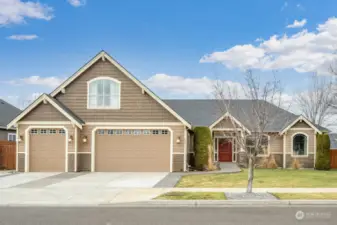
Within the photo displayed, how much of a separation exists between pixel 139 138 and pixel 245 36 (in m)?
9.95

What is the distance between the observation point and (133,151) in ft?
81.1

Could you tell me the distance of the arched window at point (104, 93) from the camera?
81.5ft

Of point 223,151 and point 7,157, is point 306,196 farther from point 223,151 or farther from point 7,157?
point 7,157

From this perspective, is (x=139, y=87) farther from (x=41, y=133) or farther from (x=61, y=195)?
(x=61, y=195)

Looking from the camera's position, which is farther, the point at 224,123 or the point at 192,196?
the point at 224,123

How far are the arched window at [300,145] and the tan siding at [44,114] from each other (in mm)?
16904

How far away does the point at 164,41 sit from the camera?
85.6 ft

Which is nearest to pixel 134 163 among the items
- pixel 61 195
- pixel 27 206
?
pixel 61 195

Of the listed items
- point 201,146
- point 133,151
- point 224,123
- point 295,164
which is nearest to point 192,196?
point 133,151

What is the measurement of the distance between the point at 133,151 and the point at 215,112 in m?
10.9

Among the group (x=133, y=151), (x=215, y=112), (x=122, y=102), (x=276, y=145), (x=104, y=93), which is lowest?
(x=133, y=151)
